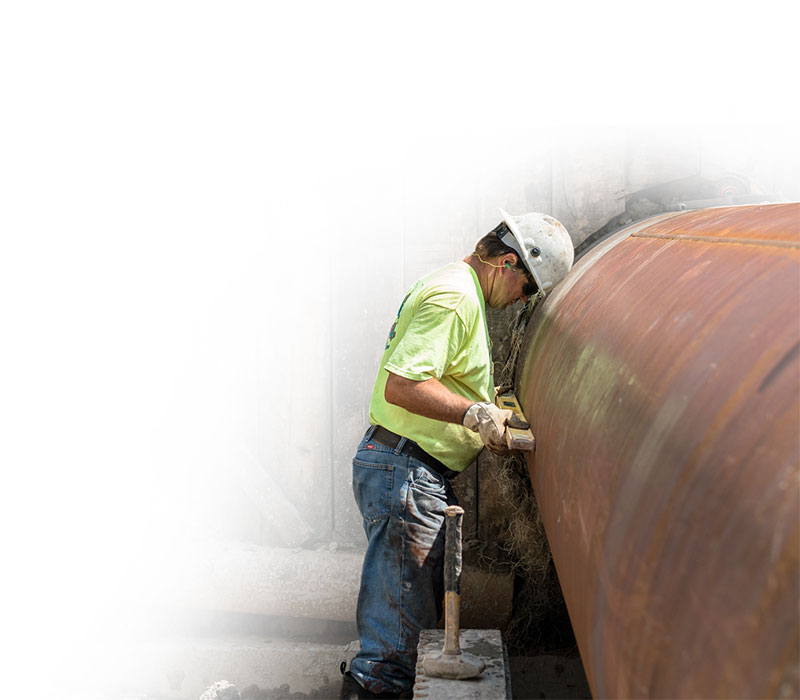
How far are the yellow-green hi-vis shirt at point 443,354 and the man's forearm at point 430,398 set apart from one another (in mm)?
25

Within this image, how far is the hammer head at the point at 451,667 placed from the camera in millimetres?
2096

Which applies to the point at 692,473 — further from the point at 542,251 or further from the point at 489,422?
the point at 542,251

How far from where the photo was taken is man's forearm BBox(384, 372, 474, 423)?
2152 mm

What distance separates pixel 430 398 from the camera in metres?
2.15

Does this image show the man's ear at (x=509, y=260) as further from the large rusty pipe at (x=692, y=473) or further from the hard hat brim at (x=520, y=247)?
the large rusty pipe at (x=692, y=473)

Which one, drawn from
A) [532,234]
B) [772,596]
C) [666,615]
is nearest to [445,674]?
[532,234]

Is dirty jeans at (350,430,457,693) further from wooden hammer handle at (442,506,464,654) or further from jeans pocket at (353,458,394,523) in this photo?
wooden hammer handle at (442,506,464,654)

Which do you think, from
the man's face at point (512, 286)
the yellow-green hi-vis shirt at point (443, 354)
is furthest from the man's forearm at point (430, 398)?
the man's face at point (512, 286)

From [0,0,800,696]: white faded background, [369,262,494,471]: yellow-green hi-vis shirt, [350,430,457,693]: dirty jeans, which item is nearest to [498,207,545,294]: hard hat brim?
[369,262,494,471]: yellow-green hi-vis shirt

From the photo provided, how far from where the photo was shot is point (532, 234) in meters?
2.41

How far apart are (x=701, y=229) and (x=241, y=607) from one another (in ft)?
8.53

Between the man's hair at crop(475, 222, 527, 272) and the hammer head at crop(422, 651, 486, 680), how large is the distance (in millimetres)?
1125

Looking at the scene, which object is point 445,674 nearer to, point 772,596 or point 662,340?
point 662,340

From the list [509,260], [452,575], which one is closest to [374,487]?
[452,575]
